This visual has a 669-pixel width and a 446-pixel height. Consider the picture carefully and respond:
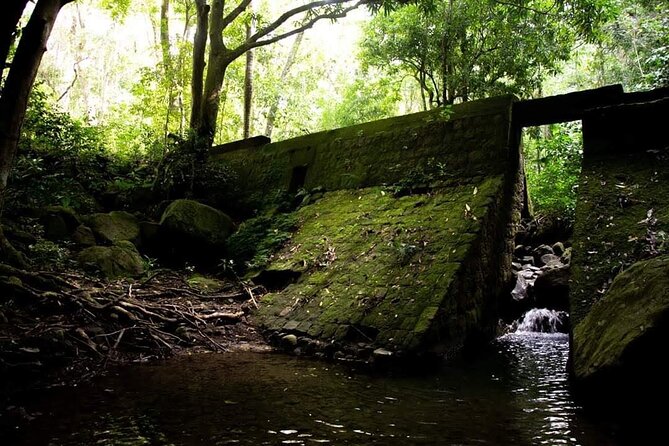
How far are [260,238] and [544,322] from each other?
5058mm

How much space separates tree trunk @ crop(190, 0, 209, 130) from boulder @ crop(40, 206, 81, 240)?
4397 mm

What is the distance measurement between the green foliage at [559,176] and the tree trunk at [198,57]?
8.89 meters

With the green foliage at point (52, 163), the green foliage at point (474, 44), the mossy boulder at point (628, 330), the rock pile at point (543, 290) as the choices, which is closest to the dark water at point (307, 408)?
the mossy boulder at point (628, 330)

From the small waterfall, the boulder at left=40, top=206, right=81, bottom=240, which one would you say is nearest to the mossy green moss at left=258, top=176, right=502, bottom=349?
the small waterfall

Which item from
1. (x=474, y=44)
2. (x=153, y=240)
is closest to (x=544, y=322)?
(x=153, y=240)

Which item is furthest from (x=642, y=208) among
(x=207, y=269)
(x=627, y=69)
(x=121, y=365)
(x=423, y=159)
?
(x=627, y=69)

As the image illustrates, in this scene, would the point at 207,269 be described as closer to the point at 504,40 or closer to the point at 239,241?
the point at 239,241

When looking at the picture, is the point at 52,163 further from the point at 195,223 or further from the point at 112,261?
the point at 112,261

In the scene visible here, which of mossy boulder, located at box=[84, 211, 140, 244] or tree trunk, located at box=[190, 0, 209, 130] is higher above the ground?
tree trunk, located at box=[190, 0, 209, 130]

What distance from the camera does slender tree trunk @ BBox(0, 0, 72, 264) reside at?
11.9 feet

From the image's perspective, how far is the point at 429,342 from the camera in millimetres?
4453

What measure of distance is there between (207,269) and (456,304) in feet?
16.9

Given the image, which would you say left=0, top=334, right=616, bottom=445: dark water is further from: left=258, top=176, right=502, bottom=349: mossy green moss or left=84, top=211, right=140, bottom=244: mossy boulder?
left=84, top=211, right=140, bottom=244: mossy boulder

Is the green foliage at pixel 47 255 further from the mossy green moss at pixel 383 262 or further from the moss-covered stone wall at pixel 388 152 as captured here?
the moss-covered stone wall at pixel 388 152
